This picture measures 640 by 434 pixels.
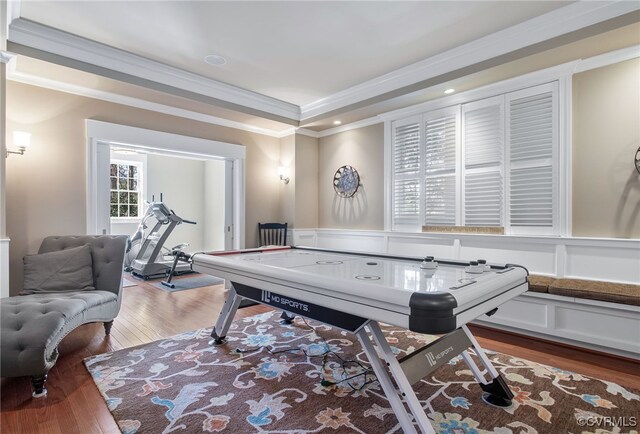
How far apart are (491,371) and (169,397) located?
6.45 feet

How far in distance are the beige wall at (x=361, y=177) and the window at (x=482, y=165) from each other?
300mm

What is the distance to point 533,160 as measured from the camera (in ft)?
11.0

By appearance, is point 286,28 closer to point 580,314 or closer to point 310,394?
point 310,394

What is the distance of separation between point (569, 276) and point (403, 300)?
109 inches

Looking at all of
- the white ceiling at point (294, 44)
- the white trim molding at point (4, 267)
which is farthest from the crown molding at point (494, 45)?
the white trim molding at point (4, 267)

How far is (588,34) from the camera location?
262cm

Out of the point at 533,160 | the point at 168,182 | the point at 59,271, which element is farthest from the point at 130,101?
the point at 533,160

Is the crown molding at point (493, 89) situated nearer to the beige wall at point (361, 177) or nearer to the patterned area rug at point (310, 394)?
the beige wall at point (361, 177)

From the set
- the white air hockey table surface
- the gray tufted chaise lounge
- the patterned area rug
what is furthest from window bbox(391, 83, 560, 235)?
the gray tufted chaise lounge

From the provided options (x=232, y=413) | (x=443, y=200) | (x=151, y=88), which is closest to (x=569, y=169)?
(x=443, y=200)

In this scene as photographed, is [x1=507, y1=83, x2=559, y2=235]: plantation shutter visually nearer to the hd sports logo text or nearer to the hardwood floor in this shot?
the hardwood floor

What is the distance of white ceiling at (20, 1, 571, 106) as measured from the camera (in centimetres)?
266

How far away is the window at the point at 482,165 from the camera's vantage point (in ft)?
10.8

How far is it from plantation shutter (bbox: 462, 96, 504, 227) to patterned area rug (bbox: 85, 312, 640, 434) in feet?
5.46
